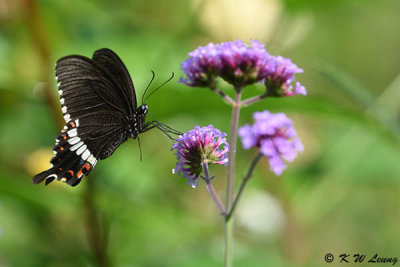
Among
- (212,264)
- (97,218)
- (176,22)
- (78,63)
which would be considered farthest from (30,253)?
(176,22)

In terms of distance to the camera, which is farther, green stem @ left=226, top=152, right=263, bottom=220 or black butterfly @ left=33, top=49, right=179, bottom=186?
black butterfly @ left=33, top=49, right=179, bottom=186

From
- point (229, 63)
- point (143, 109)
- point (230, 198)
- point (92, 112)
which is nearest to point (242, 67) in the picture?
point (229, 63)

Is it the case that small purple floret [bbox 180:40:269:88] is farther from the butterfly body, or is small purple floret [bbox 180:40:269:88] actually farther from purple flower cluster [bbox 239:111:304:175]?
the butterfly body

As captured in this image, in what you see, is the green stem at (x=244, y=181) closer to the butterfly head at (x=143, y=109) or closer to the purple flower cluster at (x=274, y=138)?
the purple flower cluster at (x=274, y=138)

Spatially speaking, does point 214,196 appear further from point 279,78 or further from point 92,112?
point 92,112

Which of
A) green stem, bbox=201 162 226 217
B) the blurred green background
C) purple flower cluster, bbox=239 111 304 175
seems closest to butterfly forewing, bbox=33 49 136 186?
the blurred green background

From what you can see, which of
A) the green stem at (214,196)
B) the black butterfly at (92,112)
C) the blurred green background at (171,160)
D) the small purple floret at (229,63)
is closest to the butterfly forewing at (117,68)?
the black butterfly at (92,112)

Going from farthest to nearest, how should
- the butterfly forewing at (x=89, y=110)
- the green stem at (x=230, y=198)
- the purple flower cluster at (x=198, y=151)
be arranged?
the butterfly forewing at (x=89, y=110)
the purple flower cluster at (x=198, y=151)
the green stem at (x=230, y=198)

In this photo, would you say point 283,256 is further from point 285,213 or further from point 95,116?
point 95,116
